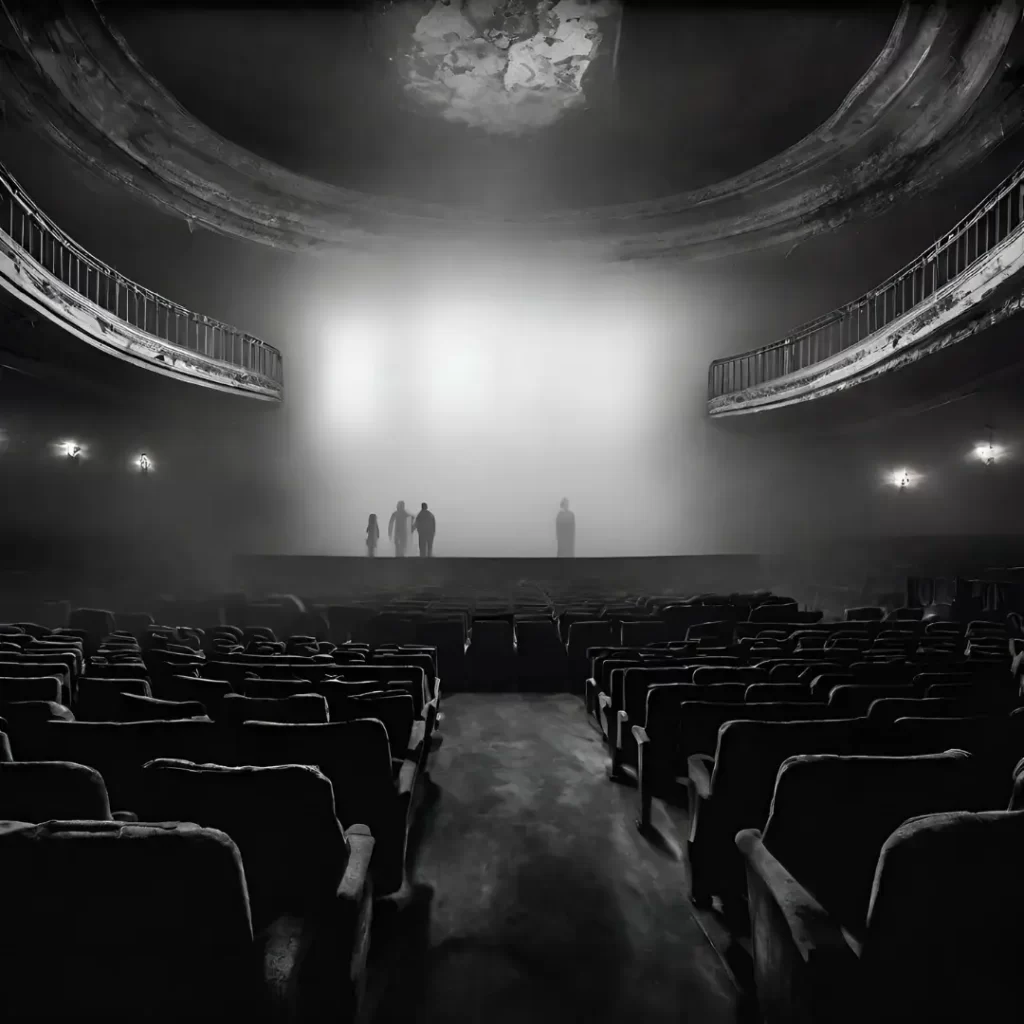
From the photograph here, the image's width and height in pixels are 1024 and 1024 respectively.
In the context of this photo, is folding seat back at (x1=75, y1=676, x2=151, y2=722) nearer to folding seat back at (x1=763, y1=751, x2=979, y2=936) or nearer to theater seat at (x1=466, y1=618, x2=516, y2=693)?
folding seat back at (x1=763, y1=751, x2=979, y2=936)

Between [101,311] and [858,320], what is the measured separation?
12.6 meters

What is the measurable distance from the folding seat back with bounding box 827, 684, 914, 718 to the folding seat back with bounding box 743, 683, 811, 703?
19 centimetres

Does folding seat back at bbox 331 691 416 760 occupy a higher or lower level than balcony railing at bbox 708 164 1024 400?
lower

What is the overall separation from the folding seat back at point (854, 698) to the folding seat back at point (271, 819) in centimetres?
209

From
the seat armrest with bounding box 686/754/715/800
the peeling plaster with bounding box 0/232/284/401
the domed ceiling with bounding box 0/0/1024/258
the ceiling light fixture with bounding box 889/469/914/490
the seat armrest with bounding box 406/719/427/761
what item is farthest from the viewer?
the ceiling light fixture with bounding box 889/469/914/490

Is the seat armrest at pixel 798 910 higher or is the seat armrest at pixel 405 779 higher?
the seat armrest at pixel 798 910

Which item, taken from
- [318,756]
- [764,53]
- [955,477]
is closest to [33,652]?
[318,756]

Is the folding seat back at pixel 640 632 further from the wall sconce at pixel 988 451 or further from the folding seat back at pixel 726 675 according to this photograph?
the wall sconce at pixel 988 451

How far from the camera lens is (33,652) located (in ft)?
13.7

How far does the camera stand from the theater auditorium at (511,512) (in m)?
1.49

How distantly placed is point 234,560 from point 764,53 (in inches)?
509

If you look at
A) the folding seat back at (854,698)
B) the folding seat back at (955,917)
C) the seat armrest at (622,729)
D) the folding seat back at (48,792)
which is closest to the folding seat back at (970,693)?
the folding seat back at (854,698)

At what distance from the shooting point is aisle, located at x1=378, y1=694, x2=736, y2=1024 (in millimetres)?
1676

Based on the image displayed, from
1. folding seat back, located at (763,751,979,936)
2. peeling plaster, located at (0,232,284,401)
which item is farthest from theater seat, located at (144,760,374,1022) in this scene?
peeling plaster, located at (0,232,284,401)
